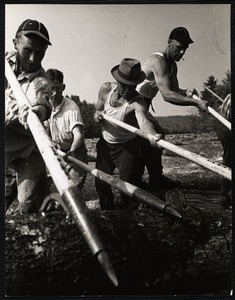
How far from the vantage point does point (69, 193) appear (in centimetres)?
299

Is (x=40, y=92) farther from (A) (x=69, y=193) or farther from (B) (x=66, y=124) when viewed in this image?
(A) (x=69, y=193)

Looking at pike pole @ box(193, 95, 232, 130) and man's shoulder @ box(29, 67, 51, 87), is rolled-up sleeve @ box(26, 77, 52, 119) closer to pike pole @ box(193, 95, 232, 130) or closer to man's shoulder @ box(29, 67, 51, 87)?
man's shoulder @ box(29, 67, 51, 87)

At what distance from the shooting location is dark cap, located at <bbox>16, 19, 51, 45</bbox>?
11.1 feet

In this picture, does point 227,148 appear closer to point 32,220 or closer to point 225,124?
point 225,124

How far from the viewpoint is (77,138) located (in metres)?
3.54

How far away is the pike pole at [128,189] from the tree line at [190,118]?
25 centimetres

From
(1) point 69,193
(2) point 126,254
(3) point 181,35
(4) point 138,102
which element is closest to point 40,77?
(4) point 138,102

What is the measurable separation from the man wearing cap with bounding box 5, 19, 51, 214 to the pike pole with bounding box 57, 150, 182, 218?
260mm

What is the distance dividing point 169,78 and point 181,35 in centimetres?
38

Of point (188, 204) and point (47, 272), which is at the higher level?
point (188, 204)

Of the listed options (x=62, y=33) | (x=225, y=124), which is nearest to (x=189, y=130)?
(x=225, y=124)

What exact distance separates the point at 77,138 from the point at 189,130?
981 millimetres

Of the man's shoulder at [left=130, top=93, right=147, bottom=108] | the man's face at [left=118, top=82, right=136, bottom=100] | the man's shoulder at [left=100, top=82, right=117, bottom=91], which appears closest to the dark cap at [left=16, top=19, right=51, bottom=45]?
the man's shoulder at [left=100, top=82, right=117, bottom=91]

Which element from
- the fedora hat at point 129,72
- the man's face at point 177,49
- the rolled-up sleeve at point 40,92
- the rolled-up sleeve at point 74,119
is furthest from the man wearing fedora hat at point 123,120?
the rolled-up sleeve at point 40,92
